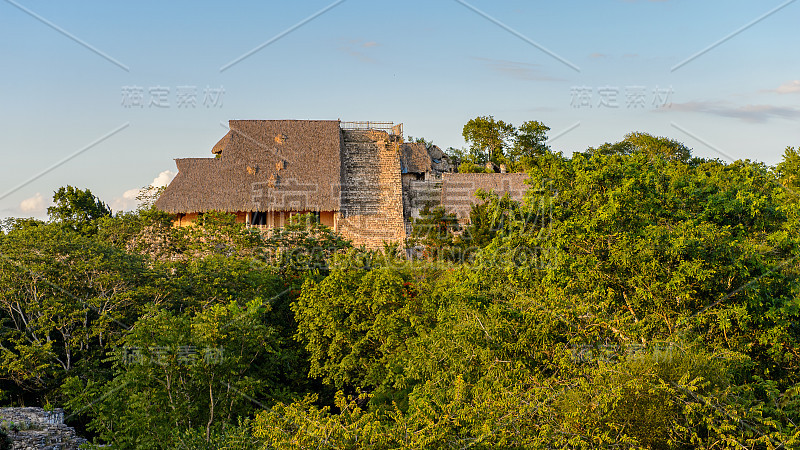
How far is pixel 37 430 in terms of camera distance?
13.5 m

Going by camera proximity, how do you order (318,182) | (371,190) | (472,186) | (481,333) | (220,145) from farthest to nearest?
(220,145), (472,186), (371,190), (318,182), (481,333)

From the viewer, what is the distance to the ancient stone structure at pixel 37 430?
1294cm

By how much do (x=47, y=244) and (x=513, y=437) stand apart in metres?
12.0

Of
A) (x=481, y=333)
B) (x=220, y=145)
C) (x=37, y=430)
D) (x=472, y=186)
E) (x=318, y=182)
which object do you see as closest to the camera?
(x=481, y=333)

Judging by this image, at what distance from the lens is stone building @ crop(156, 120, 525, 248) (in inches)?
1143

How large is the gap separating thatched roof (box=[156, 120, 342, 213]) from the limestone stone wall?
27.9 inches

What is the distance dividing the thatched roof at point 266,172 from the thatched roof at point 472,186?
181 inches

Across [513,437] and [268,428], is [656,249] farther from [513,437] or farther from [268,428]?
[268,428]

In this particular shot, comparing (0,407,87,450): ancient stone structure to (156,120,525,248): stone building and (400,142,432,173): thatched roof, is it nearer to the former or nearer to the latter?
(156,120,525,248): stone building

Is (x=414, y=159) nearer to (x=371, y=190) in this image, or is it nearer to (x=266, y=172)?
(x=371, y=190)

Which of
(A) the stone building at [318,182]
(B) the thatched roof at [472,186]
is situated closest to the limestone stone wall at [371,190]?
(A) the stone building at [318,182]

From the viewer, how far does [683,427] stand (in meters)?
10.5

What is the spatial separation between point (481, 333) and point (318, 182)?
691 inches

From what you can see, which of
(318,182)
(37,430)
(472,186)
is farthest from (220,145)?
(37,430)
